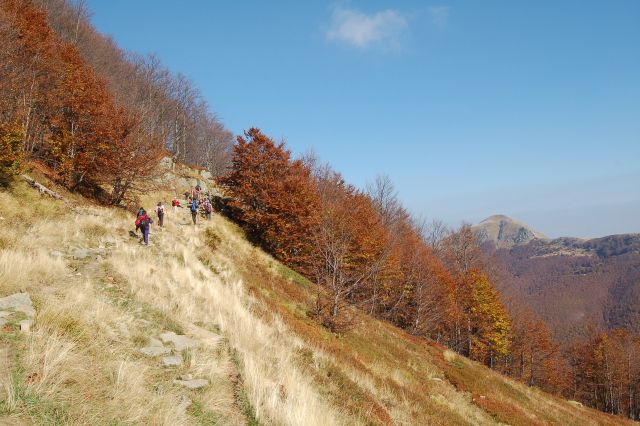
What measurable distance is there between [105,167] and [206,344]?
761 inches

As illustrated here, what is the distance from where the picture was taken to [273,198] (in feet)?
93.6

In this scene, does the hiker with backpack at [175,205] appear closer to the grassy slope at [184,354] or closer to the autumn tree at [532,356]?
the grassy slope at [184,354]

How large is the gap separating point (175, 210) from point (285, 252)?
8.97m

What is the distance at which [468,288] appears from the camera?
4425 cm

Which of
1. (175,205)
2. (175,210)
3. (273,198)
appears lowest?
(175,210)

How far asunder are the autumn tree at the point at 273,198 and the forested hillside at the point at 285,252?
0.12m

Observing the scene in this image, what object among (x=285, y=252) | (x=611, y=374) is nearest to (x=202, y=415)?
(x=285, y=252)

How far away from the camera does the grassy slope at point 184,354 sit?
4.04 m

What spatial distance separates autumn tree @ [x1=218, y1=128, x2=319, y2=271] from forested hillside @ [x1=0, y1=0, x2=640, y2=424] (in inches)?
4.8

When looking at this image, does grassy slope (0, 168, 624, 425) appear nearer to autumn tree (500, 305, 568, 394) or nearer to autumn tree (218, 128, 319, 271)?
autumn tree (218, 128, 319, 271)

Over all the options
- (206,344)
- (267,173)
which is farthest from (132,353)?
(267,173)

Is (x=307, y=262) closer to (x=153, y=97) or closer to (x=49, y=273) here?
(x=49, y=273)

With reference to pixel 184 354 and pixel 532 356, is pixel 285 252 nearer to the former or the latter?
pixel 184 354

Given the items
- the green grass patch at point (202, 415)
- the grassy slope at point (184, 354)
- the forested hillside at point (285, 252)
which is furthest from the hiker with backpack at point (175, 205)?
the green grass patch at point (202, 415)
